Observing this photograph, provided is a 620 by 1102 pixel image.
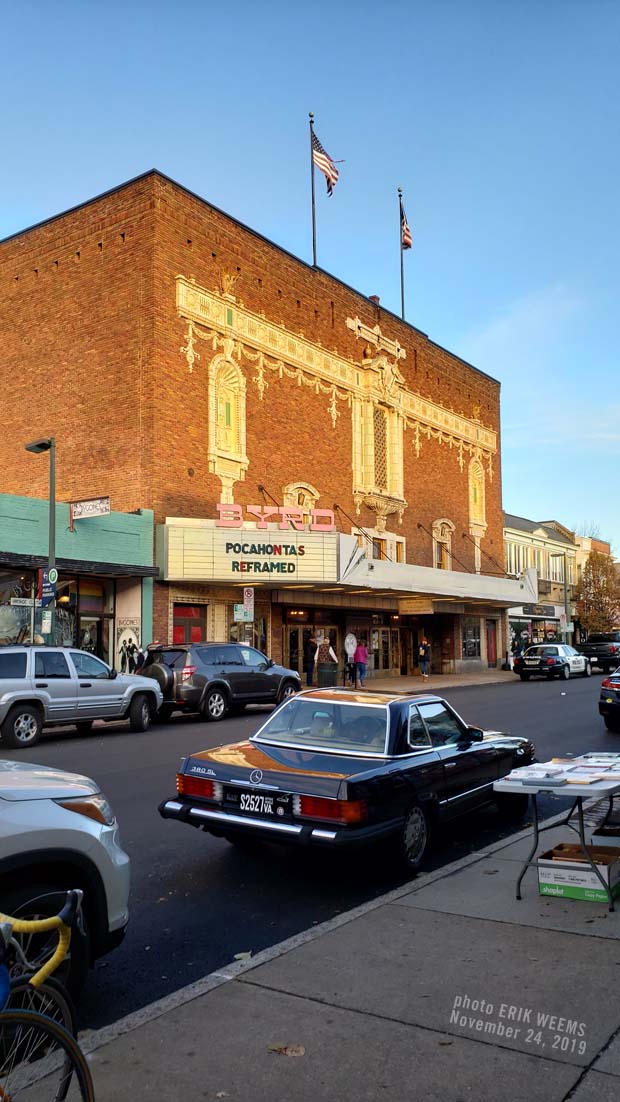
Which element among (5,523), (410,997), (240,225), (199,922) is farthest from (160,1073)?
(240,225)

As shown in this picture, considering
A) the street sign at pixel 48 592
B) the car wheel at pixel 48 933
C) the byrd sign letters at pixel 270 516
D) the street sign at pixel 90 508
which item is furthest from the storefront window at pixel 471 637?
the car wheel at pixel 48 933

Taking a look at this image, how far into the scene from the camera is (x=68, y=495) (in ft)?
94.7

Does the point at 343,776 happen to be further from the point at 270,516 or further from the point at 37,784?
the point at 270,516

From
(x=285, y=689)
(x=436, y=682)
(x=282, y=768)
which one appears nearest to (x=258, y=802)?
(x=282, y=768)

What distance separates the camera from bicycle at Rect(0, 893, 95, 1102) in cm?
255

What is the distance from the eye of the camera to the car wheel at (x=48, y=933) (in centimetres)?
375

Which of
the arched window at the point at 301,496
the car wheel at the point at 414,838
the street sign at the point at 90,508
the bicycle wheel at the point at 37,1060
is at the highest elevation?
the arched window at the point at 301,496

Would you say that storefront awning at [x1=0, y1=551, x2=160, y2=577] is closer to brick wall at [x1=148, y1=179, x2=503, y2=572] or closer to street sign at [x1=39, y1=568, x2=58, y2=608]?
street sign at [x1=39, y1=568, x2=58, y2=608]

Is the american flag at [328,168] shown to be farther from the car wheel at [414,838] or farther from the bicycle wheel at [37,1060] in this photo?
the bicycle wheel at [37,1060]

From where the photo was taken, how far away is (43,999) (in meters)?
2.85

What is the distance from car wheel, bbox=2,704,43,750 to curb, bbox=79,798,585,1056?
10202 mm

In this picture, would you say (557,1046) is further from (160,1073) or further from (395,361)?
(395,361)

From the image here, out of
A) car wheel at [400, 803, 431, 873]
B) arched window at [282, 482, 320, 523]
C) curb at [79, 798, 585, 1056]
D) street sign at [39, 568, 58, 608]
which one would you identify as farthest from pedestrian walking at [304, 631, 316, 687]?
curb at [79, 798, 585, 1056]

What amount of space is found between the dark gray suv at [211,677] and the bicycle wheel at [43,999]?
53.1ft
